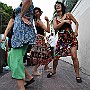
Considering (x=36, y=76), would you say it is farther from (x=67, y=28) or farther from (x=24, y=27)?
(x=24, y=27)

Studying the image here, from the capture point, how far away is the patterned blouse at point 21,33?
4.41 meters

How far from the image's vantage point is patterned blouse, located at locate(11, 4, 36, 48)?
4.41 metres

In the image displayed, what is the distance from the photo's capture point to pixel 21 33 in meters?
4.44

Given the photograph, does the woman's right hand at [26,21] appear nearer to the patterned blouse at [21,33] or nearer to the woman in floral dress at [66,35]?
the patterned blouse at [21,33]

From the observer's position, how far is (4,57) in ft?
30.8

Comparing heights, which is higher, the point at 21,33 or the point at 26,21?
the point at 26,21

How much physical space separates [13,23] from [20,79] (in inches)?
39.5

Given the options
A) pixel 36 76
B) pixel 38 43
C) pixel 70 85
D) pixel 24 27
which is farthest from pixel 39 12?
pixel 24 27

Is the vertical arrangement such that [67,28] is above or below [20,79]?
above

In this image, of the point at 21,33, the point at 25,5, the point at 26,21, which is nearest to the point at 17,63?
the point at 21,33

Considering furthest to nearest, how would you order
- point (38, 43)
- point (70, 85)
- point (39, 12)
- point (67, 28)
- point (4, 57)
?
point (4, 57)
point (38, 43)
point (39, 12)
point (67, 28)
point (70, 85)

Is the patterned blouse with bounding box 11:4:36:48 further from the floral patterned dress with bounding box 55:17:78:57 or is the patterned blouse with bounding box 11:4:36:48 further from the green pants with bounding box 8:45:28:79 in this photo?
the floral patterned dress with bounding box 55:17:78:57

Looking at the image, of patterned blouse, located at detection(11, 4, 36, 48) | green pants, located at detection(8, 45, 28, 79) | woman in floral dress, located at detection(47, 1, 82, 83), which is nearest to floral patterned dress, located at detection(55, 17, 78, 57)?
woman in floral dress, located at detection(47, 1, 82, 83)

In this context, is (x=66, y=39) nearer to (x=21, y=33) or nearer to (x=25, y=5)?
(x=21, y=33)
